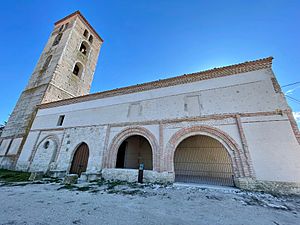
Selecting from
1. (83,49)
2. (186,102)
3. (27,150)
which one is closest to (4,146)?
(27,150)

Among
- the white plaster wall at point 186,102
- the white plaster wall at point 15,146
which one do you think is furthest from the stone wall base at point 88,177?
the white plaster wall at point 15,146

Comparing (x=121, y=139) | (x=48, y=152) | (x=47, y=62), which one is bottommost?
(x=48, y=152)

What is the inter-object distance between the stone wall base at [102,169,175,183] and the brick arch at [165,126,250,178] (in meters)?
0.39

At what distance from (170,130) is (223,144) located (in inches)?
107

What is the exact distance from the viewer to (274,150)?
579 cm

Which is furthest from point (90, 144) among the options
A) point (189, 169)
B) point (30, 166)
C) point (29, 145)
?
point (189, 169)

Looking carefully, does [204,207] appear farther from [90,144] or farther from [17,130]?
[17,130]

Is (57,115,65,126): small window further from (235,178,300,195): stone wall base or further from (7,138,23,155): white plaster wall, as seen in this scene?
(235,178,300,195): stone wall base

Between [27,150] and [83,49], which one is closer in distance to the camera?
[27,150]

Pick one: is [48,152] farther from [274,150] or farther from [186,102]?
[274,150]

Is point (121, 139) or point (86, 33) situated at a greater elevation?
point (86, 33)

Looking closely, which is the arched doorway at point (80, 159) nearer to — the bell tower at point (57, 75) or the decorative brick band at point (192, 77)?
the decorative brick band at point (192, 77)

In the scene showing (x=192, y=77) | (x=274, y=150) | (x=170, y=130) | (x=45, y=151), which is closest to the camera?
(x=274, y=150)

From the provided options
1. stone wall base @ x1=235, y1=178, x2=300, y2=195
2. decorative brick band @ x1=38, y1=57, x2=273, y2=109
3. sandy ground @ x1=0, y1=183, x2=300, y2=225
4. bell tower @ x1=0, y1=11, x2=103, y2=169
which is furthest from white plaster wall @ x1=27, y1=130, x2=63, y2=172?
stone wall base @ x1=235, y1=178, x2=300, y2=195
